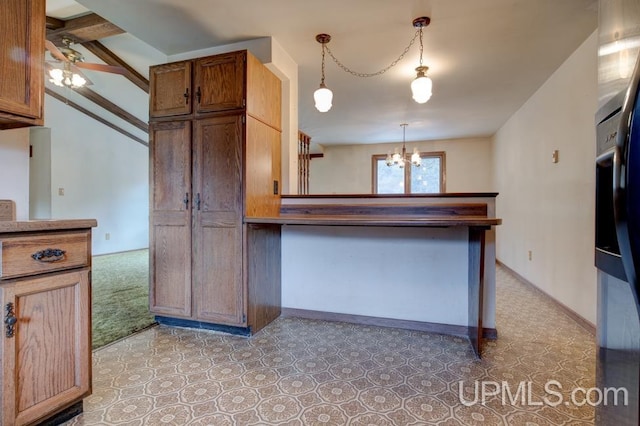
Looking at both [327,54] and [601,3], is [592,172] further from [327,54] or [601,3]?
[327,54]

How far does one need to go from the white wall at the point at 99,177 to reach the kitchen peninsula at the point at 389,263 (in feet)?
17.0

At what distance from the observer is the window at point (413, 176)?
7066 mm

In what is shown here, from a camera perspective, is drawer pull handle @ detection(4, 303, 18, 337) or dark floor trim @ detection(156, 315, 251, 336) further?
dark floor trim @ detection(156, 315, 251, 336)

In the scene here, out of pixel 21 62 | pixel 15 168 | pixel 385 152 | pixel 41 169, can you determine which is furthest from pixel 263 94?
pixel 41 169

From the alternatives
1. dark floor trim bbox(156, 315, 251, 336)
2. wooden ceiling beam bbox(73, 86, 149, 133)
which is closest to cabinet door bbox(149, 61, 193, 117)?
dark floor trim bbox(156, 315, 251, 336)

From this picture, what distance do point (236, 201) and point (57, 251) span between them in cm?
117

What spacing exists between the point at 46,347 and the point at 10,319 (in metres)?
0.20

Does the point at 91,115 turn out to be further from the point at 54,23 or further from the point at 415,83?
the point at 415,83

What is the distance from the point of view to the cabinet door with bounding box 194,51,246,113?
7.78 feet

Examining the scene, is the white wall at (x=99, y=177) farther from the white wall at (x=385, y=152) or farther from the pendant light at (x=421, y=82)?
the pendant light at (x=421, y=82)

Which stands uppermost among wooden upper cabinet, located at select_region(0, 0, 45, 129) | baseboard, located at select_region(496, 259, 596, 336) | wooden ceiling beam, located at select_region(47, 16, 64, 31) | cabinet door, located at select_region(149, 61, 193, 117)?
wooden ceiling beam, located at select_region(47, 16, 64, 31)

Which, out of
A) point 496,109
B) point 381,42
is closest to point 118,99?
point 381,42

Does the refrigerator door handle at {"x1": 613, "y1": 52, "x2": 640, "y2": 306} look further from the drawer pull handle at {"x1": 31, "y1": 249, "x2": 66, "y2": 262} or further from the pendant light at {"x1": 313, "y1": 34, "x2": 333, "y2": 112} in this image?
the pendant light at {"x1": 313, "y1": 34, "x2": 333, "y2": 112}

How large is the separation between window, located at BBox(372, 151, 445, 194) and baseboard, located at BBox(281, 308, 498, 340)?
4740 millimetres
